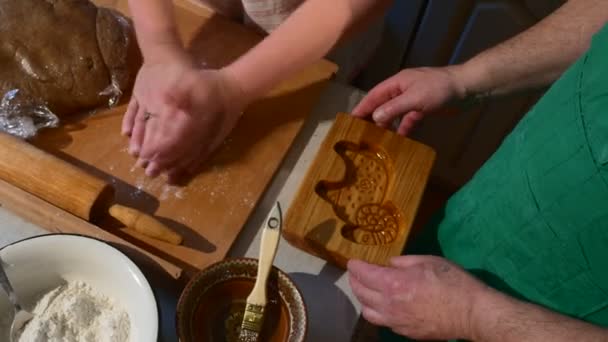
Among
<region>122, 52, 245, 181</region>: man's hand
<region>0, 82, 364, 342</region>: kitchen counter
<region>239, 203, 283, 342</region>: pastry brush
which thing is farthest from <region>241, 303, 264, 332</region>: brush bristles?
<region>122, 52, 245, 181</region>: man's hand

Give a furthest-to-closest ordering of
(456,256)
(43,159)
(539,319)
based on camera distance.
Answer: (456,256) < (43,159) < (539,319)

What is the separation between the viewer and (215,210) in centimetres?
78

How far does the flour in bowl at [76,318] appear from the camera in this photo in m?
0.63

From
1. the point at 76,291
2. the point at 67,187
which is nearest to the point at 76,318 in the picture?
the point at 76,291

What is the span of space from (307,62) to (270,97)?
0.26ft

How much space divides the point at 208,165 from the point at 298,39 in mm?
234

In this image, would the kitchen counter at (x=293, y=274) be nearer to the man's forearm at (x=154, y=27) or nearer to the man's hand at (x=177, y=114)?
the man's hand at (x=177, y=114)

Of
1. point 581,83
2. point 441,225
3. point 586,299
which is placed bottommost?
point 441,225

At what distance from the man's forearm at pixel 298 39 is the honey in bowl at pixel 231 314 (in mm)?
313

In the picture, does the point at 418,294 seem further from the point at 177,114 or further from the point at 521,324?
the point at 177,114

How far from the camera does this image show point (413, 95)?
0.85 metres

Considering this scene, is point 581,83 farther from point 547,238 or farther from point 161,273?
point 161,273

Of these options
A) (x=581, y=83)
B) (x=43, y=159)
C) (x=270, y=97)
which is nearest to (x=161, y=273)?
(x=43, y=159)

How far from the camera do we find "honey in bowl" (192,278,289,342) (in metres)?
0.65
